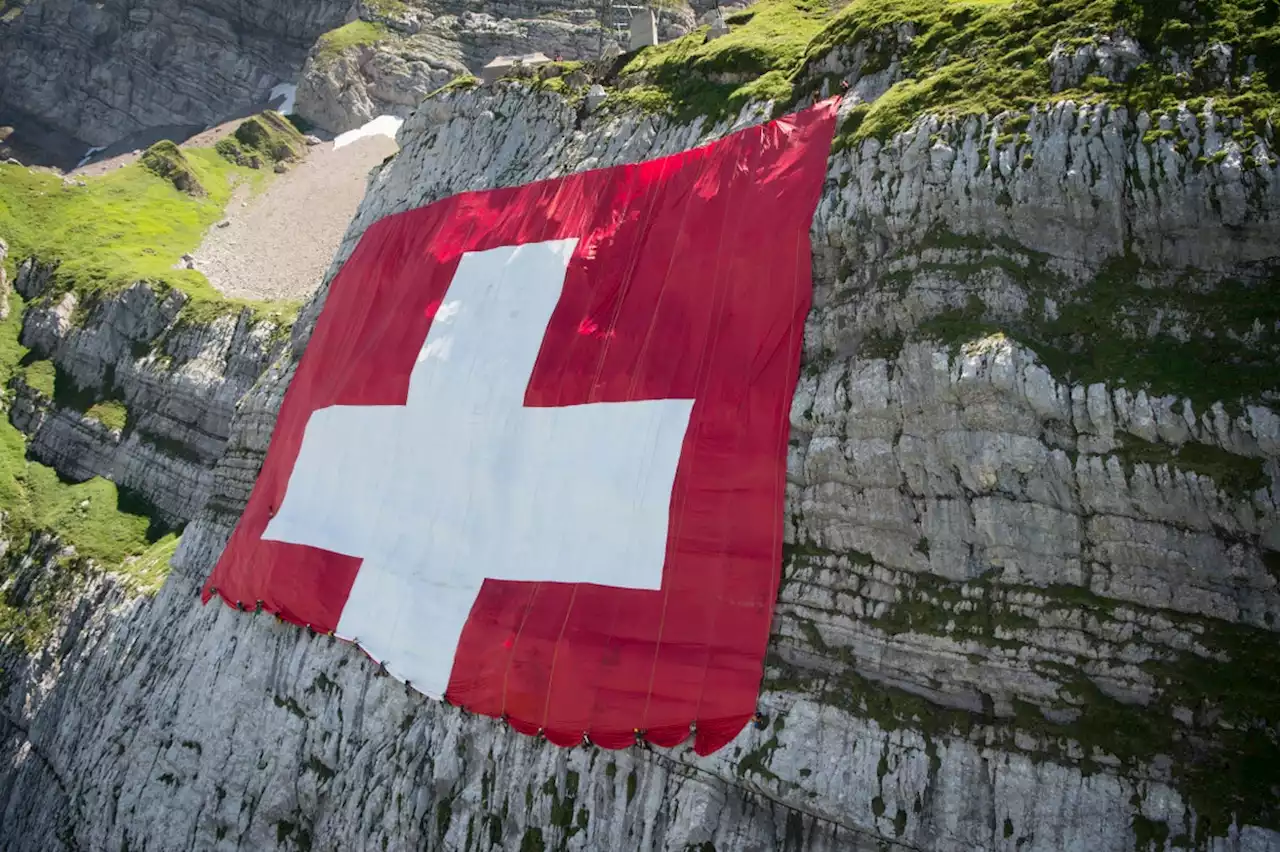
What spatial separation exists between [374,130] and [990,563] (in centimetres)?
6516

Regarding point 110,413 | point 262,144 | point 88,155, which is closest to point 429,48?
point 262,144

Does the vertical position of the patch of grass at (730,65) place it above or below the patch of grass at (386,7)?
below

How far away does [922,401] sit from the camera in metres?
14.6

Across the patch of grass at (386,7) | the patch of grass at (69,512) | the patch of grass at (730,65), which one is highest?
the patch of grass at (386,7)

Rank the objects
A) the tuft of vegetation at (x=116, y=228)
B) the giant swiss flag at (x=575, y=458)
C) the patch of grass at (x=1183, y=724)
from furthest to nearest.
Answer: the tuft of vegetation at (x=116, y=228)
the giant swiss flag at (x=575, y=458)
the patch of grass at (x=1183, y=724)

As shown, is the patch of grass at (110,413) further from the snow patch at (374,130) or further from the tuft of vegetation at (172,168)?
the snow patch at (374,130)

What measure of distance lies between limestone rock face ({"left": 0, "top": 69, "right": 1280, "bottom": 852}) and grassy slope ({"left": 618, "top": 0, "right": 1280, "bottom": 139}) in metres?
0.64

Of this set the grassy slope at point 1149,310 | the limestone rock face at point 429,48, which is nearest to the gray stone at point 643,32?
the grassy slope at point 1149,310

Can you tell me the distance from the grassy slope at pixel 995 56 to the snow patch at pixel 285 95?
61.7 m

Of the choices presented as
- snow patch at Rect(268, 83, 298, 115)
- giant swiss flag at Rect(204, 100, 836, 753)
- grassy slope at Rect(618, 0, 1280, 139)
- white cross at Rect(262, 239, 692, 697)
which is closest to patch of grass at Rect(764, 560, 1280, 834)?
giant swiss flag at Rect(204, 100, 836, 753)

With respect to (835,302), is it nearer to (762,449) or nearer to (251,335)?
(762,449)

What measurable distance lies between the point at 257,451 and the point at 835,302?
18491 mm

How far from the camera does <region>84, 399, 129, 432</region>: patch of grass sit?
115 ft

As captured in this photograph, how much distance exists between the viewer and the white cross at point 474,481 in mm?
17109
